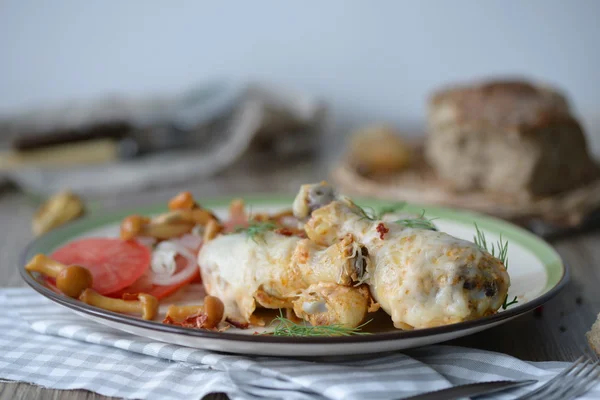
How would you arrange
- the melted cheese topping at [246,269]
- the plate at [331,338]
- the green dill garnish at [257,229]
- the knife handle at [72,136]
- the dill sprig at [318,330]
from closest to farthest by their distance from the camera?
the plate at [331,338] < the dill sprig at [318,330] < the melted cheese topping at [246,269] < the green dill garnish at [257,229] < the knife handle at [72,136]

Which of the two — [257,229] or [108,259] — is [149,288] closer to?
[108,259]

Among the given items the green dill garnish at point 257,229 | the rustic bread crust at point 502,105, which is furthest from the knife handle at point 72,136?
the green dill garnish at point 257,229

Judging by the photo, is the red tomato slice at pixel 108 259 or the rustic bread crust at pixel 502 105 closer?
the red tomato slice at pixel 108 259

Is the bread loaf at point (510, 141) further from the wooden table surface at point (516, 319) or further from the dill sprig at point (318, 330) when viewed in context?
the dill sprig at point (318, 330)

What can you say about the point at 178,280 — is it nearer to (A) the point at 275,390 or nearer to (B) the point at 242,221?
(B) the point at 242,221

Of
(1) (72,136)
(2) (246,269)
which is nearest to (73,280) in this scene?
(2) (246,269)

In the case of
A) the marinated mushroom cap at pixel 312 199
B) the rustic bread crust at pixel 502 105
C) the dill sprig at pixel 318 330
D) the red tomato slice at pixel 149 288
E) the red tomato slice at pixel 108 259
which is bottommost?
the red tomato slice at pixel 149 288
